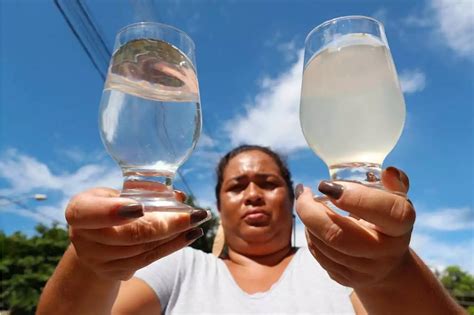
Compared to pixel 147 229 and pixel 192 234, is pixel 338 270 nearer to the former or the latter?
pixel 192 234

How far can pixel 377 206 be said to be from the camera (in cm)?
92

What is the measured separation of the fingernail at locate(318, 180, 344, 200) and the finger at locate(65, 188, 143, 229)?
1.46 ft

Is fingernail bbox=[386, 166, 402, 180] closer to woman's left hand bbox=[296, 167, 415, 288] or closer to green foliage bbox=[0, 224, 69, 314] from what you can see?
woman's left hand bbox=[296, 167, 415, 288]

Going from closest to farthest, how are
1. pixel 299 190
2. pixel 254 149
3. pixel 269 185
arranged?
pixel 299 190 < pixel 269 185 < pixel 254 149

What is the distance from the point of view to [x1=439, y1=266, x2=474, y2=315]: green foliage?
181 ft

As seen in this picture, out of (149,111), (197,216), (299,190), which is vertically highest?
(149,111)

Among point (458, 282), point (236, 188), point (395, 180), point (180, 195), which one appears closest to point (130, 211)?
point (180, 195)

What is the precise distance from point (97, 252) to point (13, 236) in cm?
2899

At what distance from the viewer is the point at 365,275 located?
1.06 m

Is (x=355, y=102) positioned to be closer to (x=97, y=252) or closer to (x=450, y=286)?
(x=97, y=252)

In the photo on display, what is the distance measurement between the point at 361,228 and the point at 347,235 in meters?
0.04

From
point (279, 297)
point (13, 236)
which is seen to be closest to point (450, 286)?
point (13, 236)

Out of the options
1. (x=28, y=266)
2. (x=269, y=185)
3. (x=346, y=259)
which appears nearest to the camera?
(x=346, y=259)

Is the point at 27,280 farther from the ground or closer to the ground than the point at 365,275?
farther from the ground
